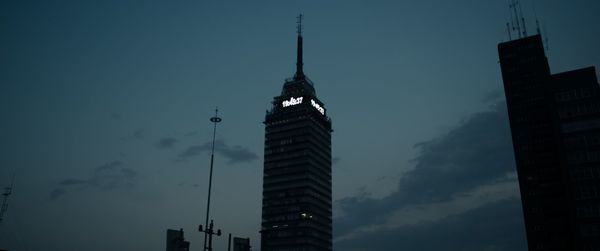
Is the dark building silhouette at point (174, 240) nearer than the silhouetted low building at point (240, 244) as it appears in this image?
Yes

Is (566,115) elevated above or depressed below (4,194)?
above

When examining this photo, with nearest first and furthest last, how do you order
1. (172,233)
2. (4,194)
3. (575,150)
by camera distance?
(172,233), (575,150), (4,194)

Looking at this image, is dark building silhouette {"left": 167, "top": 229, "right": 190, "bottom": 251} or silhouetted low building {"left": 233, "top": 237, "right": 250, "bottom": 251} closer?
dark building silhouette {"left": 167, "top": 229, "right": 190, "bottom": 251}

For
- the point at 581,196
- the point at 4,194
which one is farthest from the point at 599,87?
the point at 4,194

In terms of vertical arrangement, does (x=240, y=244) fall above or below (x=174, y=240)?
above

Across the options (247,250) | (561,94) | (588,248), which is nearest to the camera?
(247,250)

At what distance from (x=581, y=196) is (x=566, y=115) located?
47.1ft

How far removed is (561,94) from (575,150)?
10.7 meters

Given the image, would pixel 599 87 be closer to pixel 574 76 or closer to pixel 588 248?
pixel 574 76

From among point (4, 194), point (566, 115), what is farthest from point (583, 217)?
point (4, 194)

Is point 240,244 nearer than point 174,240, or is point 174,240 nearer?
point 174,240

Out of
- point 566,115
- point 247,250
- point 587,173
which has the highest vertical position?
point 566,115

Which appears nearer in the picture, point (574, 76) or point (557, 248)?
point (574, 76)

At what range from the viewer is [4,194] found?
331 feet
